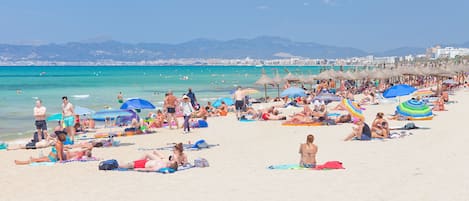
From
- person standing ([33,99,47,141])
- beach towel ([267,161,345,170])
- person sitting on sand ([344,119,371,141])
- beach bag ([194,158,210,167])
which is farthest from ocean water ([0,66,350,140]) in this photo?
beach towel ([267,161,345,170])

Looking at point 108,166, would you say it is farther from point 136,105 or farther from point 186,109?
point 186,109

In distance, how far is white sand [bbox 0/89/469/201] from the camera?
7.24 m

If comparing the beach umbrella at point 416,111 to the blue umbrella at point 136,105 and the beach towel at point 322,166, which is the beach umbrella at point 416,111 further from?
the beach towel at point 322,166

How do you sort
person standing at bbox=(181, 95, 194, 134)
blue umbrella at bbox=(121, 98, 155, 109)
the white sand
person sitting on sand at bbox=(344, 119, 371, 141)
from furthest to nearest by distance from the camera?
person standing at bbox=(181, 95, 194, 134) < blue umbrella at bbox=(121, 98, 155, 109) < person sitting on sand at bbox=(344, 119, 371, 141) < the white sand

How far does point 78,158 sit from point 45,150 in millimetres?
2365

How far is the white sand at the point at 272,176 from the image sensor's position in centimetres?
724

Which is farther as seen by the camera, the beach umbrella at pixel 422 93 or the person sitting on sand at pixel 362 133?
→ the beach umbrella at pixel 422 93

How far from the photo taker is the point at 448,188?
290 inches

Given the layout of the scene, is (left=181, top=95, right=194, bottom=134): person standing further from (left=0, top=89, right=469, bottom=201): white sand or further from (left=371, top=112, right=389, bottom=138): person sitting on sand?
(left=371, top=112, right=389, bottom=138): person sitting on sand

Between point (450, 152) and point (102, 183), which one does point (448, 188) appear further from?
point (102, 183)

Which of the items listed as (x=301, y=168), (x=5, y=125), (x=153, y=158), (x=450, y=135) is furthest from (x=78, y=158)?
(x=5, y=125)

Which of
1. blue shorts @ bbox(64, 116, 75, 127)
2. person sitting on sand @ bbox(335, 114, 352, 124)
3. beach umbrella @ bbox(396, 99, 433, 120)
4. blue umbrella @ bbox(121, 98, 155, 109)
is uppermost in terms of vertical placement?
blue umbrella @ bbox(121, 98, 155, 109)

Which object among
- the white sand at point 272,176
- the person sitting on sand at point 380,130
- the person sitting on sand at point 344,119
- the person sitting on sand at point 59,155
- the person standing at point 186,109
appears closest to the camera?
the white sand at point 272,176

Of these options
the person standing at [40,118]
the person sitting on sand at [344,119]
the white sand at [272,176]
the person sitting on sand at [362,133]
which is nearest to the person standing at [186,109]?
the white sand at [272,176]
